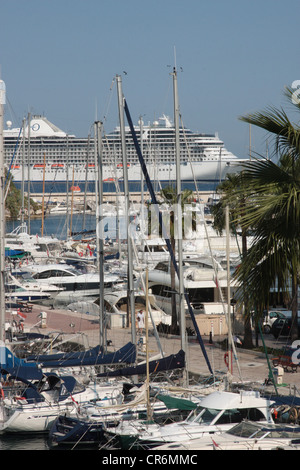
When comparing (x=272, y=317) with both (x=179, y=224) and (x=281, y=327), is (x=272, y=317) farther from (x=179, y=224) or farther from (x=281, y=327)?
(x=179, y=224)

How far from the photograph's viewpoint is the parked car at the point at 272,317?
22.2 m

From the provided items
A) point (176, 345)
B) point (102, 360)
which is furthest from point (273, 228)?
point (176, 345)

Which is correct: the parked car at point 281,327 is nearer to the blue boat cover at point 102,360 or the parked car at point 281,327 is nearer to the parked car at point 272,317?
the parked car at point 272,317

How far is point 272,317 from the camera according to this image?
2338 centimetres

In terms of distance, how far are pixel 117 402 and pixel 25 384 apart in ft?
7.10

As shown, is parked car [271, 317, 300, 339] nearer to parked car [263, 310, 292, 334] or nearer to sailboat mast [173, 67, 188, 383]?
parked car [263, 310, 292, 334]

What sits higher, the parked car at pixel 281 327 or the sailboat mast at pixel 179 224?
the sailboat mast at pixel 179 224

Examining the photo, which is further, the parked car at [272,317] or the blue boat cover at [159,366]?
the parked car at [272,317]

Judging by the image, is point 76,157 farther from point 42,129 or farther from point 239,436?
point 239,436

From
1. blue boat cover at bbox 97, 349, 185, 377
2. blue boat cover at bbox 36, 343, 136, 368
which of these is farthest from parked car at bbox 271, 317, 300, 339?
blue boat cover at bbox 97, 349, 185, 377

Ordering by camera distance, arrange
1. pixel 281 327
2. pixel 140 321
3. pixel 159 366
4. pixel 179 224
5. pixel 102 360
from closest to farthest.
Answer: pixel 159 366 < pixel 102 360 < pixel 179 224 < pixel 281 327 < pixel 140 321

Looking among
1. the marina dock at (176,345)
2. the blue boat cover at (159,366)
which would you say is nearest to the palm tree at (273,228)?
the marina dock at (176,345)

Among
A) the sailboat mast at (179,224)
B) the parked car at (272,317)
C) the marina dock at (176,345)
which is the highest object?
the sailboat mast at (179,224)

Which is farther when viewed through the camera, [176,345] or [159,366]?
[176,345]
